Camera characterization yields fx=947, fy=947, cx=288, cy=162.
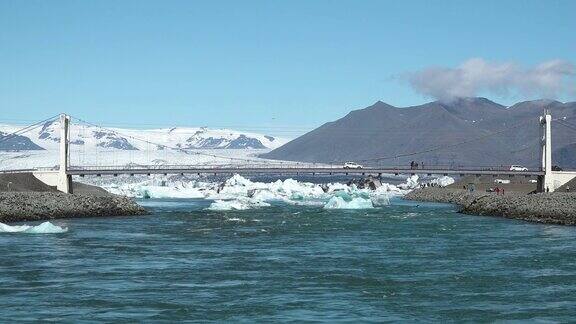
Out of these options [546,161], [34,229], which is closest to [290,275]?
[34,229]

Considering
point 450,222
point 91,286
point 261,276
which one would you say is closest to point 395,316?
point 261,276

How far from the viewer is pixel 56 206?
70.8m

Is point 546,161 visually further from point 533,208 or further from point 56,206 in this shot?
point 56,206

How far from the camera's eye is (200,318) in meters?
25.2

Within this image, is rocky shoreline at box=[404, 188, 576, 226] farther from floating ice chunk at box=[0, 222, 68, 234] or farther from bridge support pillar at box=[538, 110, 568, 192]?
floating ice chunk at box=[0, 222, 68, 234]

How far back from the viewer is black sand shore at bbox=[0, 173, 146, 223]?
65.7m

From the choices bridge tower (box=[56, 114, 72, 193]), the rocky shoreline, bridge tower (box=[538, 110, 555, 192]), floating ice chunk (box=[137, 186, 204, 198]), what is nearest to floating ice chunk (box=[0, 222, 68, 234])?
the rocky shoreline

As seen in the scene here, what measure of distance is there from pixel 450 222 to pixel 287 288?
37.0m

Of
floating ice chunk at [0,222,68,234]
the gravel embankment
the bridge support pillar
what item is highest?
the bridge support pillar

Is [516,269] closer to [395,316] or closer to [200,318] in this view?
[395,316]

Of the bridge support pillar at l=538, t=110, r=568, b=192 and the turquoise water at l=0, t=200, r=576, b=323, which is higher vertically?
the bridge support pillar at l=538, t=110, r=568, b=192

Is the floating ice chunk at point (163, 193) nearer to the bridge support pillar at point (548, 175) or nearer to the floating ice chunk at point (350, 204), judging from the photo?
the floating ice chunk at point (350, 204)

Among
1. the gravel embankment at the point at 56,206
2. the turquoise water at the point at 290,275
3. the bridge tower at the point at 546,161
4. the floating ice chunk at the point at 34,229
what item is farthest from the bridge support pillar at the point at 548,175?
the floating ice chunk at the point at 34,229

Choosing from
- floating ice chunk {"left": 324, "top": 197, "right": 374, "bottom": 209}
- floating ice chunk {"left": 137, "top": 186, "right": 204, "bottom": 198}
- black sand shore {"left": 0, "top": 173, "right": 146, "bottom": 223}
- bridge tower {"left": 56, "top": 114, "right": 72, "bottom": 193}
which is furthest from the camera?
floating ice chunk {"left": 137, "top": 186, "right": 204, "bottom": 198}
